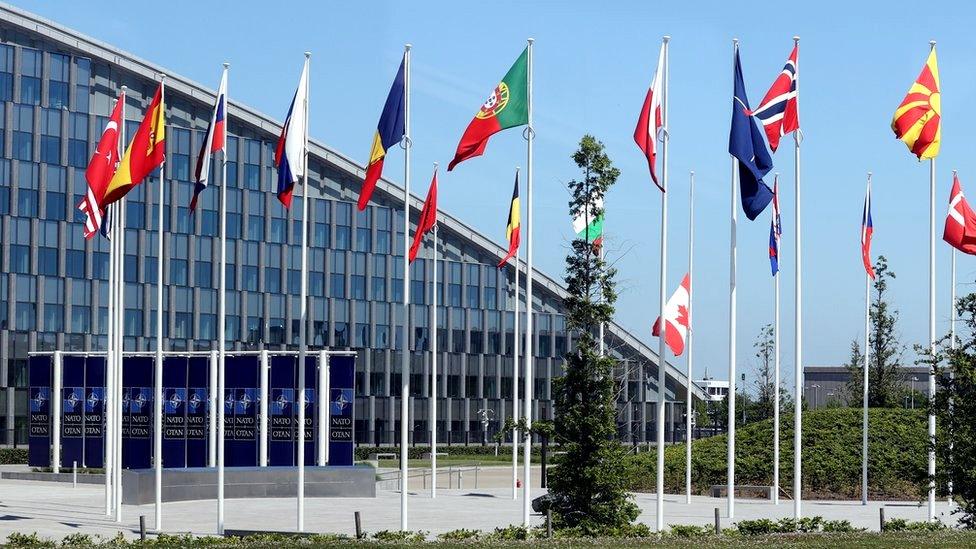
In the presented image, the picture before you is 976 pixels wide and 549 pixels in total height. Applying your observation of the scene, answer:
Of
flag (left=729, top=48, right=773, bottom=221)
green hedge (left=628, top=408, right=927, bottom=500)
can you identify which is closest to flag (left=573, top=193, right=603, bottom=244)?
flag (left=729, top=48, right=773, bottom=221)

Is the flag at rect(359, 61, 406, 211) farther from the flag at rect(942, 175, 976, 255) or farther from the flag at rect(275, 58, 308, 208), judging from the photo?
the flag at rect(942, 175, 976, 255)

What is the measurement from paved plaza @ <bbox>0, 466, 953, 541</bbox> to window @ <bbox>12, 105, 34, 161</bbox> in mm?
39107

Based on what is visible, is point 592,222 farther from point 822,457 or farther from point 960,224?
point 822,457

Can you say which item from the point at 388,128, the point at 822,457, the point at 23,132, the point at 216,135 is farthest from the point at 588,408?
the point at 23,132

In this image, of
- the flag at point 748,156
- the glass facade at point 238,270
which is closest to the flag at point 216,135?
the flag at point 748,156

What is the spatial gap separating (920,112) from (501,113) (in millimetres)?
11339

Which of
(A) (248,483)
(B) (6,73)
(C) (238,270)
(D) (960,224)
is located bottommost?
(A) (248,483)

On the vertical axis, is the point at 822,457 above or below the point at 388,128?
below

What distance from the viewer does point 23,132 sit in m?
91.1

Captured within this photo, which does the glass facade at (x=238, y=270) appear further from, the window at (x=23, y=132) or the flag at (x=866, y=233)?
the flag at (x=866, y=233)

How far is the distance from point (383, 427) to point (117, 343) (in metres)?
66.9

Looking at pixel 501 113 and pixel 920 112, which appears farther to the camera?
pixel 920 112

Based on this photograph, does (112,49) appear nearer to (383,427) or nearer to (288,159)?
(383,427)

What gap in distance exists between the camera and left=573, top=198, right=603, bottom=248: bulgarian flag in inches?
1219
